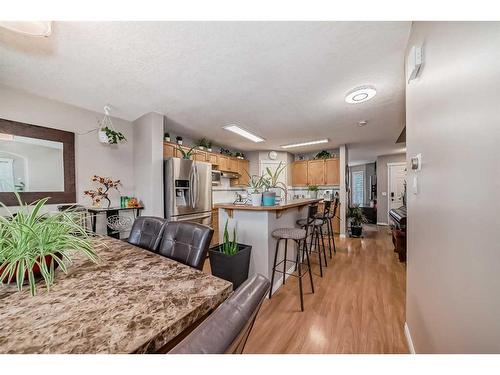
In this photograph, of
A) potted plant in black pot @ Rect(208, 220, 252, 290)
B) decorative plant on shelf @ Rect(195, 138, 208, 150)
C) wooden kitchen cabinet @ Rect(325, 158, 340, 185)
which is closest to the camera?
potted plant in black pot @ Rect(208, 220, 252, 290)

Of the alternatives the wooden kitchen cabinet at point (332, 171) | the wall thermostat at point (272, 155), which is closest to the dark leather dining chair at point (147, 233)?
the wall thermostat at point (272, 155)

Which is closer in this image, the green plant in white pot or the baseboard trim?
the baseboard trim

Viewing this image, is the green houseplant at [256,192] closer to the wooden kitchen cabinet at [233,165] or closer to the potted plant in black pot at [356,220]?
the wooden kitchen cabinet at [233,165]

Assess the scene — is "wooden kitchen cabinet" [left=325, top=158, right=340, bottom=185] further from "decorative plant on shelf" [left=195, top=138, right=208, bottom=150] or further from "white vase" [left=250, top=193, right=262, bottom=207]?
"white vase" [left=250, top=193, right=262, bottom=207]

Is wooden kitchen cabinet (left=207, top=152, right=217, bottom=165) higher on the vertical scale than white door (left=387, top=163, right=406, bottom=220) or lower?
higher

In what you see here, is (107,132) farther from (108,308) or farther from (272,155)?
(272,155)

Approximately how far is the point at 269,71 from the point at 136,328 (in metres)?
2.11

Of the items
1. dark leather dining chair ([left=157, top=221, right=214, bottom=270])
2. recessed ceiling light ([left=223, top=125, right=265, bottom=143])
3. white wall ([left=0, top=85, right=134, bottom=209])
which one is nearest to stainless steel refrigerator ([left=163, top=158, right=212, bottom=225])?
white wall ([left=0, top=85, right=134, bottom=209])

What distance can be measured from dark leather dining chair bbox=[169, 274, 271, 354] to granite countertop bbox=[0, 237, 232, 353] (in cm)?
21

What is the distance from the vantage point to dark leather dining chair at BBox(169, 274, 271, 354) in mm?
369

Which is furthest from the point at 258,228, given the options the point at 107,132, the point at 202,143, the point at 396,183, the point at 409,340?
the point at 396,183

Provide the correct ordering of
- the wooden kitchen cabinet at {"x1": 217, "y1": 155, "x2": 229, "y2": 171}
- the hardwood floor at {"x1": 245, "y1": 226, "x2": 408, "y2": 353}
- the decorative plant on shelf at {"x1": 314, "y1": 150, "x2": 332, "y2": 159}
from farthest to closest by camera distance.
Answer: the decorative plant on shelf at {"x1": 314, "y1": 150, "x2": 332, "y2": 159} < the wooden kitchen cabinet at {"x1": 217, "y1": 155, "x2": 229, "y2": 171} < the hardwood floor at {"x1": 245, "y1": 226, "x2": 408, "y2": 353}
